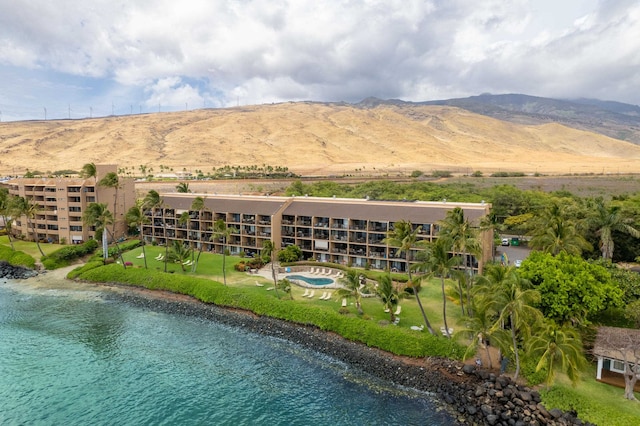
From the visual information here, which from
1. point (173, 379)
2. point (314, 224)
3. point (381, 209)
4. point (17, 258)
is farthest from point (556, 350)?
point (17, 258)

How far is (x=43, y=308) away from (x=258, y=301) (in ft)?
85.4

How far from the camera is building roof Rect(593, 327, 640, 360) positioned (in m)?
28.9

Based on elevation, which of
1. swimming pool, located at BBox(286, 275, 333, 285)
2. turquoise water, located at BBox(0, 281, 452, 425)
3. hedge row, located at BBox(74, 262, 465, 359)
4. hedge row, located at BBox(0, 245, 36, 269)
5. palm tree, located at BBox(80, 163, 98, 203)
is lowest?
turquoise water, located at BBox(0, 281, 452, 425)

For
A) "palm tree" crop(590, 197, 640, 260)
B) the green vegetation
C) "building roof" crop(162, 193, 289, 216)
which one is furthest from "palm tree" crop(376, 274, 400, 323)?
the green vegetation

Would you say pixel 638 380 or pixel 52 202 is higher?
pixel 52 202

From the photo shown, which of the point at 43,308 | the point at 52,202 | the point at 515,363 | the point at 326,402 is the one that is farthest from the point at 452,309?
the point at 52,202

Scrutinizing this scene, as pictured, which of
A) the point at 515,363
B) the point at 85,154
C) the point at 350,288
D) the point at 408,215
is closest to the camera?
the point at 515,363

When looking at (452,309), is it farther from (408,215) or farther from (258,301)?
(258,301)

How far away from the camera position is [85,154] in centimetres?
19338

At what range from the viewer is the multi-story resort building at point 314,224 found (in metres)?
55.5

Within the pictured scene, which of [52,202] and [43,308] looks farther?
[52,202]

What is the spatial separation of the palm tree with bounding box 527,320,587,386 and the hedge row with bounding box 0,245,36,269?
6897 centimetres

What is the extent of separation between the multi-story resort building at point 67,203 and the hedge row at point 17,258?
7085 millimetres

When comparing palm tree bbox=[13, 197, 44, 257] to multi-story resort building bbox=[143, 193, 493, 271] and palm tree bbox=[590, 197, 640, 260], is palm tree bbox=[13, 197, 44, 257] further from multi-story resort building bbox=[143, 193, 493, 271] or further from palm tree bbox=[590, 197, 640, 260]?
palm tree bbox=[590, 197, 640, 260]
